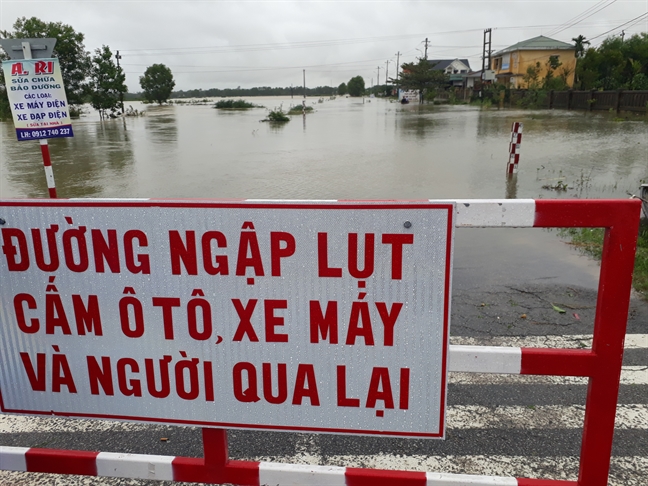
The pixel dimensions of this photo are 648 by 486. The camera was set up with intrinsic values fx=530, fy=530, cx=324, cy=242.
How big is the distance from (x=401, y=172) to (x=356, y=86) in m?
169

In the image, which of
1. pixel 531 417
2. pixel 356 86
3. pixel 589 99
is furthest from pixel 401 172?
pixel 356 86

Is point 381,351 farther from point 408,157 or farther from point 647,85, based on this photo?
point 647,85

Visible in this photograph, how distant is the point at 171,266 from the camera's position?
1.84m

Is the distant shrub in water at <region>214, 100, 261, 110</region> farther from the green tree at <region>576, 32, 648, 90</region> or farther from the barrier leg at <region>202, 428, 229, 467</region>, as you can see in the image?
the barrier leg at <region>202, 428, 229, 467</region>

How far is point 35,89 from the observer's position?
652 cm

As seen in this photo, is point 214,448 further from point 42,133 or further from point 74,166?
point 74,166

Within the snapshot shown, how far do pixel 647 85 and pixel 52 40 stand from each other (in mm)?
39369

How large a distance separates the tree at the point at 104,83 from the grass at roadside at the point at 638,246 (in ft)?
139

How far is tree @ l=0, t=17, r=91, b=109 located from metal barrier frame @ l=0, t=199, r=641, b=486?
1649 inches

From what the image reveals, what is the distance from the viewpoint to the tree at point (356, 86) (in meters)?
176

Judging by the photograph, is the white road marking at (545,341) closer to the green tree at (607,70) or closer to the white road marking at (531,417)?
the white road marking at (531,417)

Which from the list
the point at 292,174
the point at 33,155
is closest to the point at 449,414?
the point at 292,174

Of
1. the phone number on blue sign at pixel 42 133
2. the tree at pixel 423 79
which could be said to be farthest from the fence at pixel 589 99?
the phone number on blue sign at pixel 42 133

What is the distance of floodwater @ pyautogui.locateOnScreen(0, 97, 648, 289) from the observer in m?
6.71
